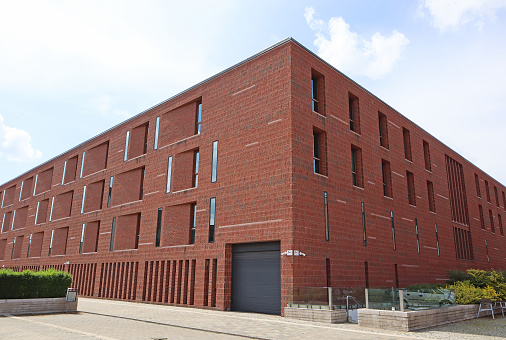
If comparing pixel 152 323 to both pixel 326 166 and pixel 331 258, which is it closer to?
pixel 331 258

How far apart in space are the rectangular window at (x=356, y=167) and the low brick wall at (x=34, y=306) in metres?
16.1

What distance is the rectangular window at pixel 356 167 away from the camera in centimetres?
2187

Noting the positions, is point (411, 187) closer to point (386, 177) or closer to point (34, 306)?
point (386, 177)

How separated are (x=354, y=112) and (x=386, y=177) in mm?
4958

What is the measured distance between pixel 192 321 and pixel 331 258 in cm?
736

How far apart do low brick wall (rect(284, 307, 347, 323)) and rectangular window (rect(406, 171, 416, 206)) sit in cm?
1558

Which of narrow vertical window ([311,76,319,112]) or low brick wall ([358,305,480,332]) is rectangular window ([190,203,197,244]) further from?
low brick wall ([358,305,480,332])

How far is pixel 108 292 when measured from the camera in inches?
1035

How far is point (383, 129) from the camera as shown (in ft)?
84.9

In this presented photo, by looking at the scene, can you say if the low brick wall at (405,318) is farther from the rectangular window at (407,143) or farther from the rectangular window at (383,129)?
the rectangular window at (407,143)

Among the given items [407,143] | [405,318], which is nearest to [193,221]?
[405,318]

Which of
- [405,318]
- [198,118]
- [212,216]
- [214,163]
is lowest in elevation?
[405,318]

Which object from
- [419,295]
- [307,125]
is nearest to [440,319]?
[419,295]

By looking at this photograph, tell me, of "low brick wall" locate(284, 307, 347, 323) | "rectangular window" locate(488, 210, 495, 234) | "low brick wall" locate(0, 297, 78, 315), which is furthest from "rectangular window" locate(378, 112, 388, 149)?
"rectangular window" locate(488, 210, 495, 234)
